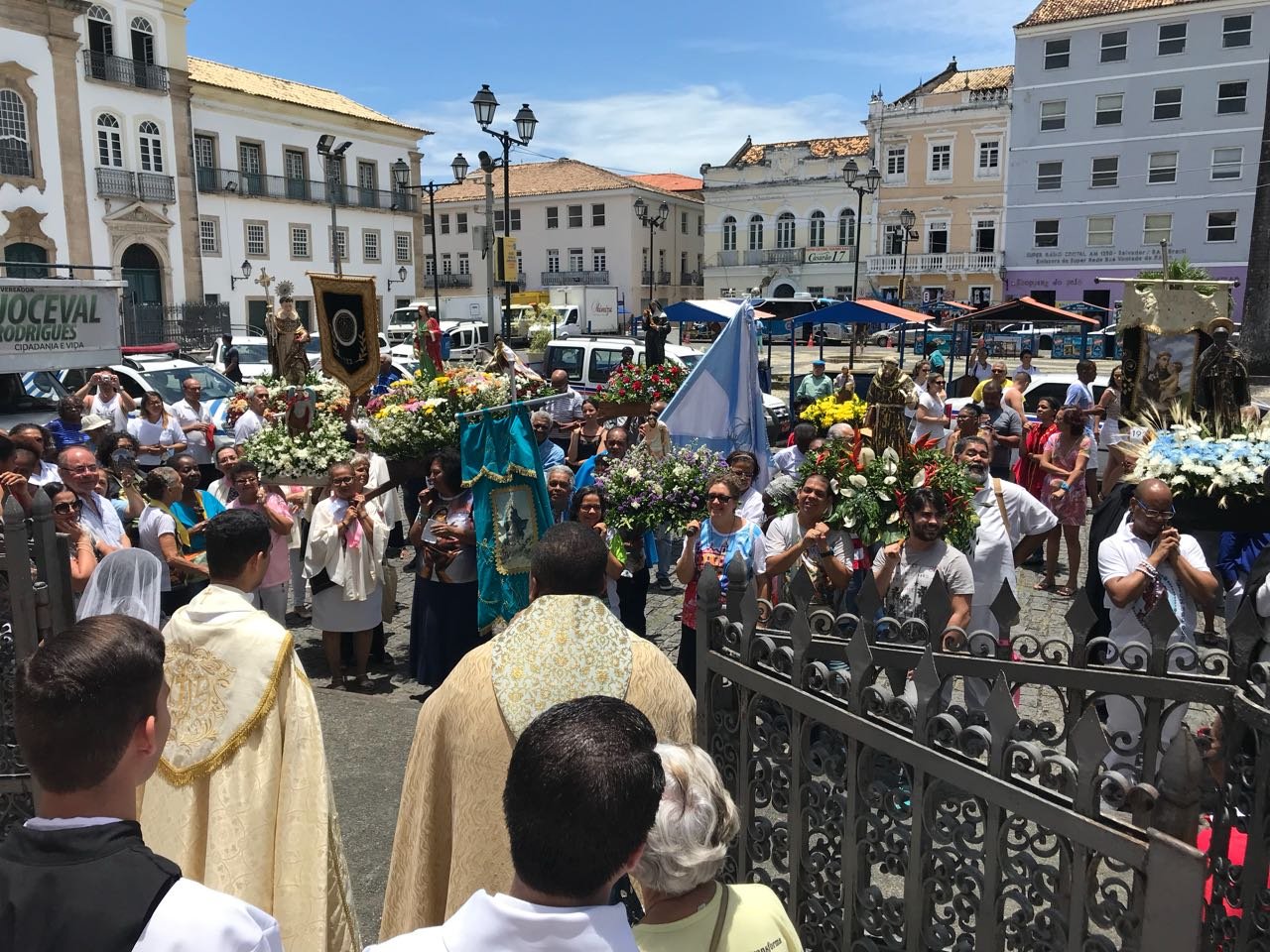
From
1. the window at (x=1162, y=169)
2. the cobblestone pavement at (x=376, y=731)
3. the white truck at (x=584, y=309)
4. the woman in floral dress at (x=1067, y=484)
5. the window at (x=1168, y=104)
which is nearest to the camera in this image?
the cobblestone pavement at (x=376, y=731)

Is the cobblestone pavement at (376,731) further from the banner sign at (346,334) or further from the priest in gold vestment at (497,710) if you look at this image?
the banner sign at (346,334)

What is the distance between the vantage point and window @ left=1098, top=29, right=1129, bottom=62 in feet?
145

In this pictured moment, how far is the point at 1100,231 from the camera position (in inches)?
1823

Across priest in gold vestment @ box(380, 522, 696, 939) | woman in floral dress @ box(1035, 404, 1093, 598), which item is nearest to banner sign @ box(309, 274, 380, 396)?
woman in floral dress @ box(1035, 404, 1093, 598)

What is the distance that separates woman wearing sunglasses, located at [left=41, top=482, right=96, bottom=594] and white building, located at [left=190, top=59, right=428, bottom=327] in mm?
33248

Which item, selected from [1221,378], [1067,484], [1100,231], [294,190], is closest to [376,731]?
[1067,484]

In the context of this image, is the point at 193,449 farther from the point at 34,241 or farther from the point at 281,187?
the point at 281,187

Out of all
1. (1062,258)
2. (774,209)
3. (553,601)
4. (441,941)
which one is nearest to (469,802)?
(553,601)

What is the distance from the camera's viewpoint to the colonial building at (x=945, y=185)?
48.2m

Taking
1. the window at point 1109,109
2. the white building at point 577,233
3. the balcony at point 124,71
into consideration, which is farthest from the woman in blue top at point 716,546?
the white building at point 577,233

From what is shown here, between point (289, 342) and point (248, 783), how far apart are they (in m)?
8.84

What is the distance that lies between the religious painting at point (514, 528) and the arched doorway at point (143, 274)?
114 feet

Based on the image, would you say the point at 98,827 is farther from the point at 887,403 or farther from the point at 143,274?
the point at 143,274

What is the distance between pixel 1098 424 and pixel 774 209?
156 feet
